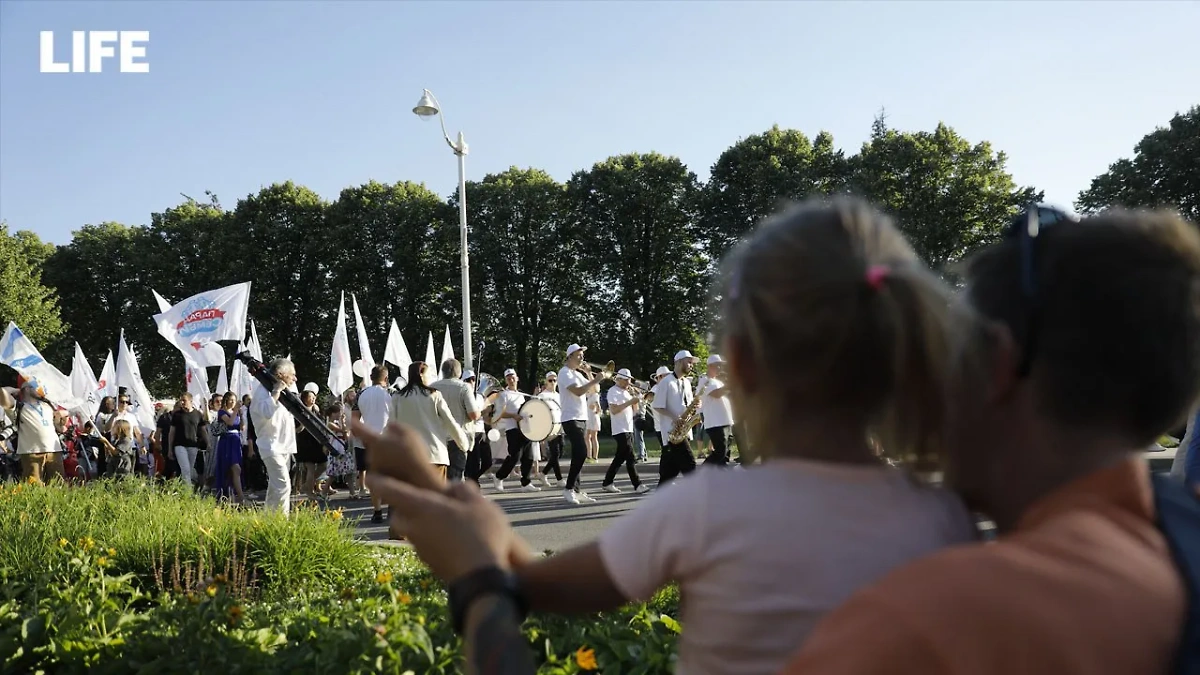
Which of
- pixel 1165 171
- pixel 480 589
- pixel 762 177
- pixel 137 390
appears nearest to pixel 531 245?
pixel 762 177

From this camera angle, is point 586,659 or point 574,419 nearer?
point 586,659

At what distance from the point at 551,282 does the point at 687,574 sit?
137ft

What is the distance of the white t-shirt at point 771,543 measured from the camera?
1156 millimetres

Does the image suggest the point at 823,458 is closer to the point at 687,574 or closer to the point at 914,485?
the point at 914,485

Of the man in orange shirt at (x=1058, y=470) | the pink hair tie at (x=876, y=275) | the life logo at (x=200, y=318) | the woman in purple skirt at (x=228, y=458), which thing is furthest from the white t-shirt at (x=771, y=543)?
the life logo at (x=200, y=318)

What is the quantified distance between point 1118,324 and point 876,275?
29cm

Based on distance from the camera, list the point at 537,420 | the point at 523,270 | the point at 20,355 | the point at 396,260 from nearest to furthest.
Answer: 1. the point at 537,420
2. the point at 20,355
3. the point at 523,270
4. the point at 396,260

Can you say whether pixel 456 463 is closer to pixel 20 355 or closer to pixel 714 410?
pixel 714 410

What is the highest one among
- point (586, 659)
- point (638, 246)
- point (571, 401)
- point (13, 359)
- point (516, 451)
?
point (638, 246)

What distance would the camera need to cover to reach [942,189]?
115ft

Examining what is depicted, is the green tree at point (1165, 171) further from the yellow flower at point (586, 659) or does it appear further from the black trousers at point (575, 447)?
the yellow flower at point (586, 659)

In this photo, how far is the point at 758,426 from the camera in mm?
1276

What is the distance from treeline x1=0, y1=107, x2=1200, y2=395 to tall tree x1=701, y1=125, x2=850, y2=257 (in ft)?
0.25

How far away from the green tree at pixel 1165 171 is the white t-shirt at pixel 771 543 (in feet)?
123
